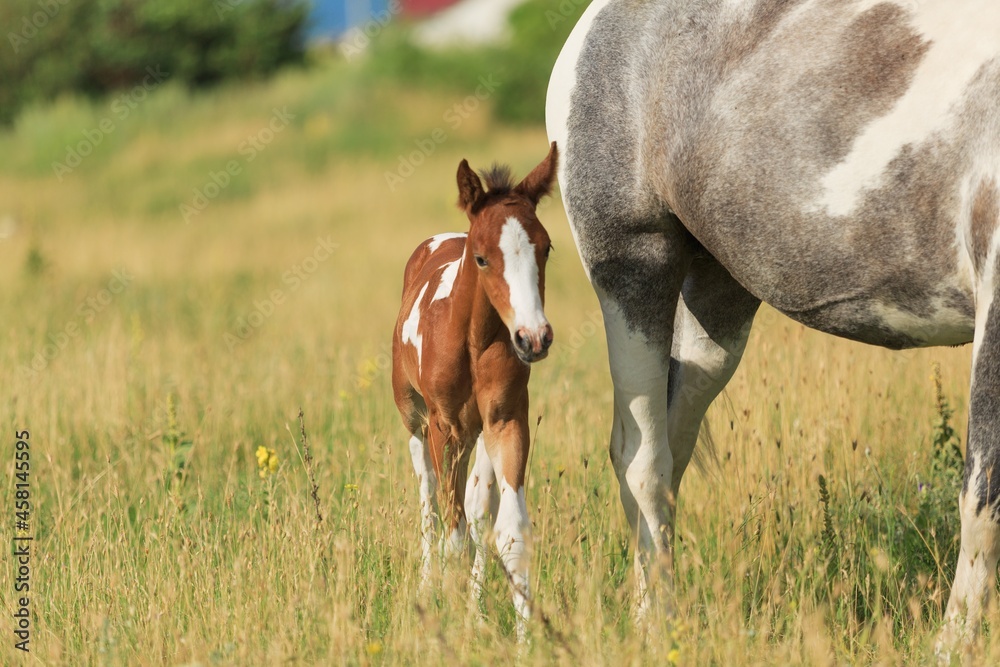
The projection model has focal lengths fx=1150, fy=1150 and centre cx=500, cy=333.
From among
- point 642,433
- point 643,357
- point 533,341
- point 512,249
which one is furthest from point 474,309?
point 642,433

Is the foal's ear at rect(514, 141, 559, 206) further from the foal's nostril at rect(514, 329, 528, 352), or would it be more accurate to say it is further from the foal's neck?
the foal's nostril at rect(514, 329, 528, 352)

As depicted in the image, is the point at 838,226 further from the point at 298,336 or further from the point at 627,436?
the point at 298,336

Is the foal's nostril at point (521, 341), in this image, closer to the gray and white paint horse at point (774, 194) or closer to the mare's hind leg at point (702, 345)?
the gray and white paint horse at point (774, 194)

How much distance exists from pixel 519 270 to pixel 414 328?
890 millimetres

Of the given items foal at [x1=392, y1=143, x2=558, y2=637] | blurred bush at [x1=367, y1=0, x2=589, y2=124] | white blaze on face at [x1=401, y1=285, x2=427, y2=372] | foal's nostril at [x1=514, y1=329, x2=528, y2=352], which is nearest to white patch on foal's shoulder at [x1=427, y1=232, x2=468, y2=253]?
foal at [x1=392, y1=143, x2=558, y2=637]

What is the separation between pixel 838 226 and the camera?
3039 millimetres

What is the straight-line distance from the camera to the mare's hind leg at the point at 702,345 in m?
4.00

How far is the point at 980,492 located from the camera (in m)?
2.82

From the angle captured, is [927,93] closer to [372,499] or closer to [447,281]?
[447,281]

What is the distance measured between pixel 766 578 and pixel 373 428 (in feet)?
8.13

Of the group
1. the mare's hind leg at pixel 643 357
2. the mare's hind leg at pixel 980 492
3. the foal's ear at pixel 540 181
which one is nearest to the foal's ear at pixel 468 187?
the foal's ear at pixel 540 181

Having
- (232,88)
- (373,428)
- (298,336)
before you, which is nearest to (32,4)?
(232,88)

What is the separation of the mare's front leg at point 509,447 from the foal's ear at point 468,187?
1.72 feet

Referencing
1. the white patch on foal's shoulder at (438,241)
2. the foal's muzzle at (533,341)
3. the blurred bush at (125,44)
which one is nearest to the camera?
the foal's muzzle at (533,341)
